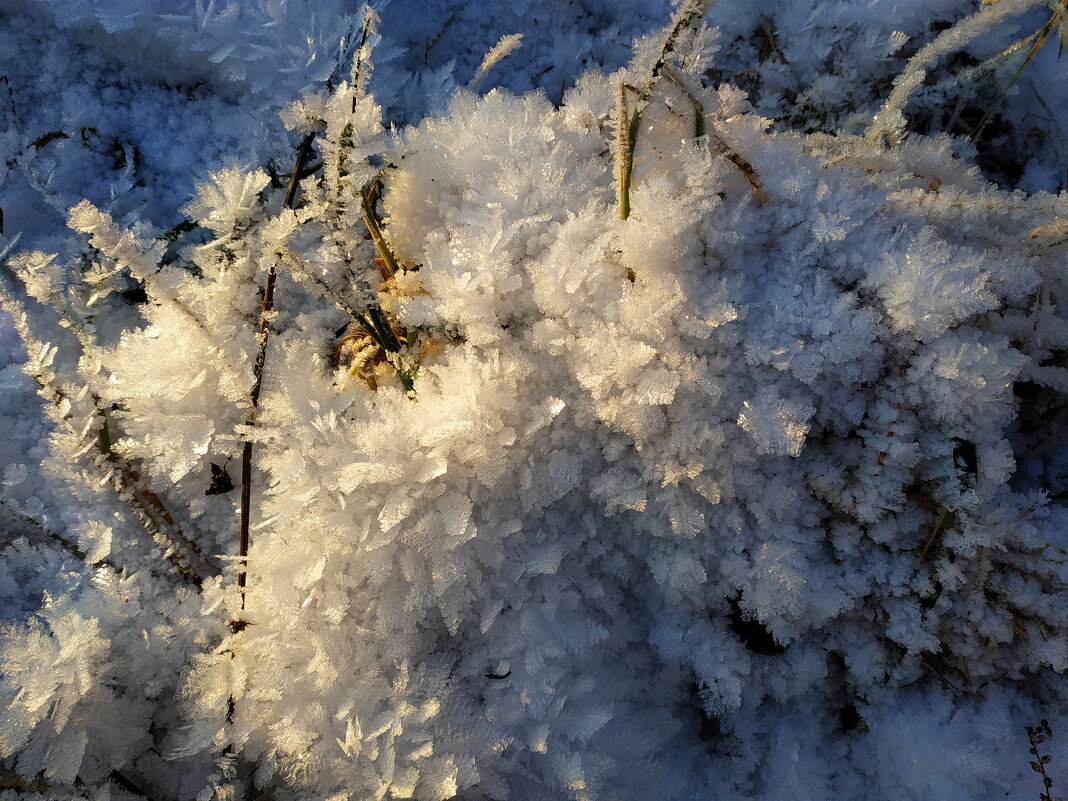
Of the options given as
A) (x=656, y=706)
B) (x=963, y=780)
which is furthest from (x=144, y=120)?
(x=963, y=780)

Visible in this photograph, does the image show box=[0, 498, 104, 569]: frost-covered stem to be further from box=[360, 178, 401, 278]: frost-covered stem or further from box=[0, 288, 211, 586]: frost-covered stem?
box=[360, 178, 401, 278]: frost-covered stem

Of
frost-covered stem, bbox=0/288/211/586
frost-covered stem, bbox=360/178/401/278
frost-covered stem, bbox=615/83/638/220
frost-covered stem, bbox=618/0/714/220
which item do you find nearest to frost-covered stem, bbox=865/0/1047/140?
frost-covered stem, bbox=618/0/714/220

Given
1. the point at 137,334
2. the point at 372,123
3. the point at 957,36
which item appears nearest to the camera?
the point at 372,123

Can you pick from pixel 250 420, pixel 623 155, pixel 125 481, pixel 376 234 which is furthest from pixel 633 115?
pixel 125 481

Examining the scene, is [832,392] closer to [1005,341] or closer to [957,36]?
[1005,341]

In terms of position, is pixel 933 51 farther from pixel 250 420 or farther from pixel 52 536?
pixel 52 536

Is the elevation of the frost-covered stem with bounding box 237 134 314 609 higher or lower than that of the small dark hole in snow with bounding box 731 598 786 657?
higher

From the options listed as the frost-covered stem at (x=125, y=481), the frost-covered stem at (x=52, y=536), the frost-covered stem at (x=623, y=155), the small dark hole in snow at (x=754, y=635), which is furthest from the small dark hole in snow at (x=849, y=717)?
the frost-covered stem at (x=52, y=536)
